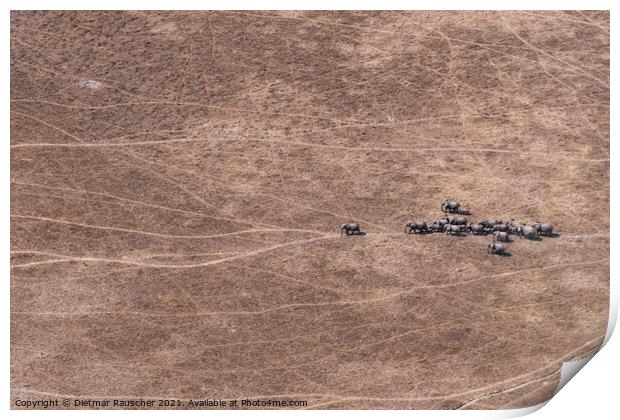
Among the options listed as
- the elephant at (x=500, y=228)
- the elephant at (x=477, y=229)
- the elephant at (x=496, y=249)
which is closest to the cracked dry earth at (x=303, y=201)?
the elephant at (x=496, y=249)

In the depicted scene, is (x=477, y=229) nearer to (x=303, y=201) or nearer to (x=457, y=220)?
(x=457, y=220)

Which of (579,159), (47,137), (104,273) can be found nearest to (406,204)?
(579,159)

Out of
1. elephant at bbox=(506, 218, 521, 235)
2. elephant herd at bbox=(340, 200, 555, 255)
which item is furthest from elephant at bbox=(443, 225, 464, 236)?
elephant at bbox=(506, 218, 521, 235)

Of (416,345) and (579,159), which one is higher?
(579,159)

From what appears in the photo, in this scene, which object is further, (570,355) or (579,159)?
(579,159)

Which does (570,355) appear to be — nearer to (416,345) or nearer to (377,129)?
(416,345)
